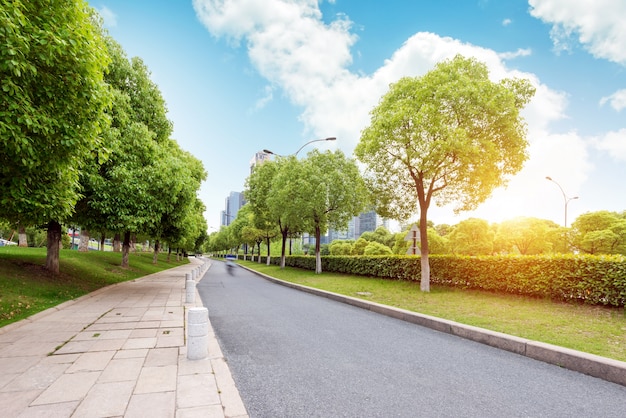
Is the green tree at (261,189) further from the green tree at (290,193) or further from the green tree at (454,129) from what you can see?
the green tree at (454,129)

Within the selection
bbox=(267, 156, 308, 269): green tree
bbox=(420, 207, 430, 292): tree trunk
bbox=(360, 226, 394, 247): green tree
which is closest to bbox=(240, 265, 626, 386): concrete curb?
bbox=(420, 207, 430, 292): tree trunk

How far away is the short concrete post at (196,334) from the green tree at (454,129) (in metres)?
10.1

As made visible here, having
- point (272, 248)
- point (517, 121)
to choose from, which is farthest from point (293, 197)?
point (272, 248)

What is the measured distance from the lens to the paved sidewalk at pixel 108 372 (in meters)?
3.24

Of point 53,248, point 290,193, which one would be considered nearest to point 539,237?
point 290,193

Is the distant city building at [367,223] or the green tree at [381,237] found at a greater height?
the distant city building at [367,223]

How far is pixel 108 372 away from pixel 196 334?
1.13 m

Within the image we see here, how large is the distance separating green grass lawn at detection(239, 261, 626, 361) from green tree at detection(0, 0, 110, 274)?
9022mm

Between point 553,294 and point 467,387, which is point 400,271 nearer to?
point 553,294

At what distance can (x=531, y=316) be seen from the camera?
7.95 meters

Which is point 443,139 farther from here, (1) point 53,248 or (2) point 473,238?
(2) point 473,238

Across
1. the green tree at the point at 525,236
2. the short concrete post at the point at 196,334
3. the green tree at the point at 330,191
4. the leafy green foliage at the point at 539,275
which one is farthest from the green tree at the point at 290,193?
the green tree at the point at 525,236

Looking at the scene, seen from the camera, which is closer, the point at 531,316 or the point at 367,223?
the point at 531,316

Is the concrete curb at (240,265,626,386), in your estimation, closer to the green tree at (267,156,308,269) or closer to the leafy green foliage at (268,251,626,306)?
the leafy green foliage at (268,251,626,306)
